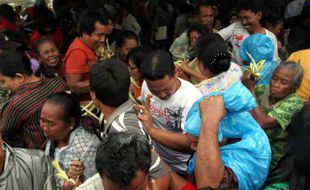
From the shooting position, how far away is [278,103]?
8.50 ft

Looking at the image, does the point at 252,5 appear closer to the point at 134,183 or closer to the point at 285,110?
the point at 285,110

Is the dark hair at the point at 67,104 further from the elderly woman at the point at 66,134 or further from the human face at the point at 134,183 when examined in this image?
the human face at the point at 134,183

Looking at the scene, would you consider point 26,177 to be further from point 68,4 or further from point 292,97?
point 68,4

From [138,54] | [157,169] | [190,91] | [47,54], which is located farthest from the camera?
[47,54]

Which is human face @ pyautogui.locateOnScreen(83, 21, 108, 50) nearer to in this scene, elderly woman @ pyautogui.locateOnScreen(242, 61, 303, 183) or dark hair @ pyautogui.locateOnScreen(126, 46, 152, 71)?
dark hair @ pyautogui.locateOnScreen(126, 46, 152, 71)

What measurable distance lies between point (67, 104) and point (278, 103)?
1353 millimetres

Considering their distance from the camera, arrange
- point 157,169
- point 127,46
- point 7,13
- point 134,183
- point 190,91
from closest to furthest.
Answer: point 134,183, point 157,169, point 190,91, point 127,46, point 7,13

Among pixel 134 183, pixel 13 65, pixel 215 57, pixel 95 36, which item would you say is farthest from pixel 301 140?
pixel 95 36

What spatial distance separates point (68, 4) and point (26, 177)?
592cm

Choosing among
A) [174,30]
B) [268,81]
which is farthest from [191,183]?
[174,30]

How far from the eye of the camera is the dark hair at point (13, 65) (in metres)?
2.74

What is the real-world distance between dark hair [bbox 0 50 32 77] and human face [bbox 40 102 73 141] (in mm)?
597

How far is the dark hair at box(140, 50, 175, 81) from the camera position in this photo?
241cm

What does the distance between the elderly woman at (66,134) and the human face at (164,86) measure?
0.48 metres
